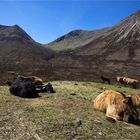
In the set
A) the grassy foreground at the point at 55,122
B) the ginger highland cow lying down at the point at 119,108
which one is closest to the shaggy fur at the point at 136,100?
the ginger highland cow lying down at the point at 119,108

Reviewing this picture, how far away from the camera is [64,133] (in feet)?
39.9

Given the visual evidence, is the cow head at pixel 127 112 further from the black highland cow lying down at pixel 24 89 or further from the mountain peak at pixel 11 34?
the mountain peak at pixel 11 34

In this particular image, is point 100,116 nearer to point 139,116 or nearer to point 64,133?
point 139,116

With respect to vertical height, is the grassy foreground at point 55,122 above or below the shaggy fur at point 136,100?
below

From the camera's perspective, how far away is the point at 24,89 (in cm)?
1806

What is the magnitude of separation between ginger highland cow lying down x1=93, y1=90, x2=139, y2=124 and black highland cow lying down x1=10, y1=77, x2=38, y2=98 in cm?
464

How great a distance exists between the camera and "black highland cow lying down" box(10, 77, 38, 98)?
59.3 feet

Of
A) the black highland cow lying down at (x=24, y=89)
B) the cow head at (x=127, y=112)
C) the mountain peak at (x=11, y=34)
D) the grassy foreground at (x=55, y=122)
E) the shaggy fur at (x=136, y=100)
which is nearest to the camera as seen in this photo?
the grassy foreground at (x=55, y=122)

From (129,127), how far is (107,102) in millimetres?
2160

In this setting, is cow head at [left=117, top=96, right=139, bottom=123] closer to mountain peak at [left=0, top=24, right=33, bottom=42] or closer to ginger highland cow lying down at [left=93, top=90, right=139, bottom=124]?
ginger highland cow lying down at [left=93, top=90, right=139, bottom=124]

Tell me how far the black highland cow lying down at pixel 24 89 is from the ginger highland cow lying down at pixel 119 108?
4641mm

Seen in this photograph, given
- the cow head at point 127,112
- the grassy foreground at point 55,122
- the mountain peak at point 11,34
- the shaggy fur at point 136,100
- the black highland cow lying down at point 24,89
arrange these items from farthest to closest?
the mountain peak at point 11,34 → the black highland cow lying down at point 24,89 → the shaggy fur at point 136,100 → the cow head at point 127,112 → the grassy foreground at point 55,122

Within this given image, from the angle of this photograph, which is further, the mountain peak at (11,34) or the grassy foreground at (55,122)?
the mountain peak at (11,34)

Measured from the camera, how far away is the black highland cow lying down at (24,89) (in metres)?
18.1
